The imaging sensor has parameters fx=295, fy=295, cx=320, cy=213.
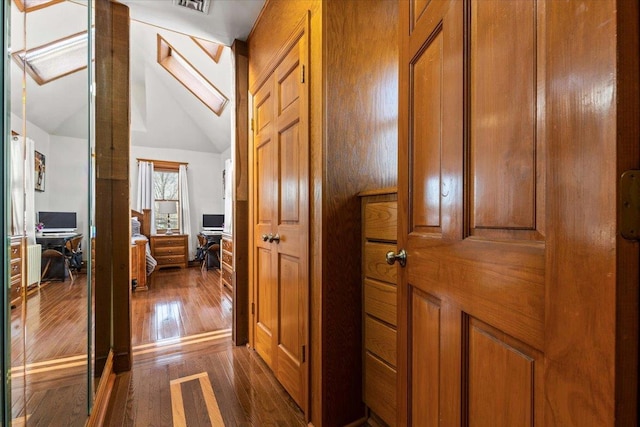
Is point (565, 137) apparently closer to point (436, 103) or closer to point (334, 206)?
point (436, 103)

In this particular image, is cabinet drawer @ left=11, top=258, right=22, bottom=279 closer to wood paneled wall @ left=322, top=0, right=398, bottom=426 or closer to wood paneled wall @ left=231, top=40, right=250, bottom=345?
wood paneled wall @ left=322, top=0, right=398, bottom=426

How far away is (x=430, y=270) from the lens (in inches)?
28.8

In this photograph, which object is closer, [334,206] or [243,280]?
[334,206]

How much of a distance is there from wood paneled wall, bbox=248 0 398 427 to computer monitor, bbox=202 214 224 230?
5.23m

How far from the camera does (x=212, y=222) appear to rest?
6.19m

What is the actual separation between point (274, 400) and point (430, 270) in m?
1.41

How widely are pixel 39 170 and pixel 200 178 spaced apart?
227 inches

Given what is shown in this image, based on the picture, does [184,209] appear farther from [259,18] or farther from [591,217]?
[591,217]

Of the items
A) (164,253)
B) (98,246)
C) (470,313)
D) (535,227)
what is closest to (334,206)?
(470,313)

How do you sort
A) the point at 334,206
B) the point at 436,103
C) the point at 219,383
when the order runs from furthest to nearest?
the point at 219,383
the point at 334,206
the point at 436,103

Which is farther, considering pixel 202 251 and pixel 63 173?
pixel 202 251

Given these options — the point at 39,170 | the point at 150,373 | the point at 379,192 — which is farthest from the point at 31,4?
the point at 150,373

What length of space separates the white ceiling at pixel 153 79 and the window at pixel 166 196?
496mm

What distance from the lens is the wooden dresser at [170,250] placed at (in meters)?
5.63
